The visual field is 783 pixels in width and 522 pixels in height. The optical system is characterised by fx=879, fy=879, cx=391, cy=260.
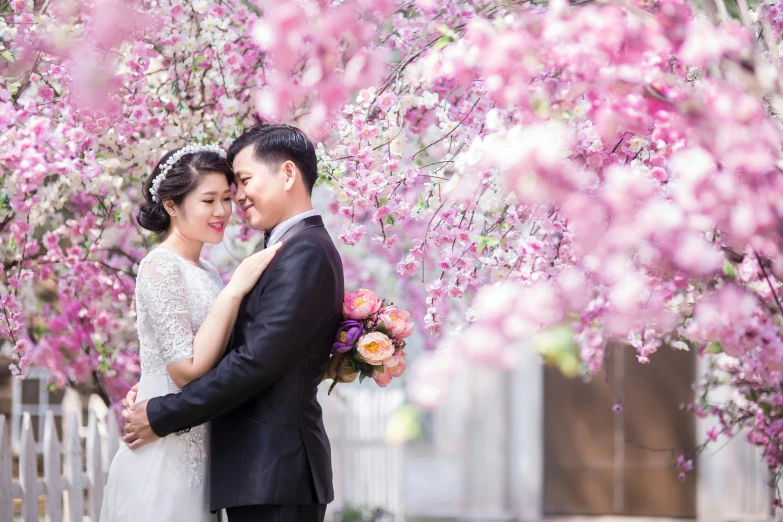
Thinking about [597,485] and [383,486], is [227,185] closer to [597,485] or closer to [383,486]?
[383,486]

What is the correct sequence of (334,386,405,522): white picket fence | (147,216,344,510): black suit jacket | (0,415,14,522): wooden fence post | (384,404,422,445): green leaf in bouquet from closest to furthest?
(384,404,422,445): green leaf in bouquet
(147,216,344,510): black suit jacket
(0,415,14,522): wooden fence post
(334,386,405,522): white picket fence

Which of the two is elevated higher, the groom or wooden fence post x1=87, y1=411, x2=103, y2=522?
the groom

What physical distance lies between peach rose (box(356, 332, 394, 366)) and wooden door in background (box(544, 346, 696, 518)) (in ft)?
18.3

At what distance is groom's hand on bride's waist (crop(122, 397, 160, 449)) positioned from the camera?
266 cm

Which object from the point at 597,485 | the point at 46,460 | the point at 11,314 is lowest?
the point at 597,485

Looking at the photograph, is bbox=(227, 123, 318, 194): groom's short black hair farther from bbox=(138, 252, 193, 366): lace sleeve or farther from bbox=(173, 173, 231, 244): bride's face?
bbox=(138, 252, 193, 366): lace sleeve

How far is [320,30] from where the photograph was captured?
5.97ft

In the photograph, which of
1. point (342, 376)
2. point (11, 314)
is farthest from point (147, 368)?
point (11, 314)

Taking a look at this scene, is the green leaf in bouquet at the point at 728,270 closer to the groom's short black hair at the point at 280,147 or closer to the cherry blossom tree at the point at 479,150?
the cherry blossom tree at the point at 479,150

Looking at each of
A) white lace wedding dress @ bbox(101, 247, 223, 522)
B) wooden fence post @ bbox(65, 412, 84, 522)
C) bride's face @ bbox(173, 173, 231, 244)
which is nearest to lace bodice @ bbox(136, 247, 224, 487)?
white lace wedding dress @ bbox(101, 247, 223, 522)

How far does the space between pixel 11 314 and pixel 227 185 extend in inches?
43.0

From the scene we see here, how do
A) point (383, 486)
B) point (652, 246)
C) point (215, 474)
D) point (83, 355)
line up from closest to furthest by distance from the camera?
1. point (652, 246)
2. point (215, 474)
3. point (83, 355)
4. point (383, 486)

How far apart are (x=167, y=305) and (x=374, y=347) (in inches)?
25.4

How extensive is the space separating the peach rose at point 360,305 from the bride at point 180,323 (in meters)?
0.33
